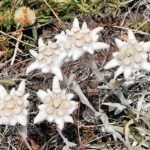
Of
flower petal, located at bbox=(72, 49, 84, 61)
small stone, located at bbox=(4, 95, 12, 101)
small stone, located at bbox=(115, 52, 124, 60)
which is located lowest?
small stone, located at bbox=(4, 95, 12, 101)

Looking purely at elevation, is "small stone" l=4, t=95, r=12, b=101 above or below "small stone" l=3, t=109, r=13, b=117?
above

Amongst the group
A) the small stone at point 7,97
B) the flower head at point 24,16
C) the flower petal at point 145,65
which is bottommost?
the small stone at point 7,97

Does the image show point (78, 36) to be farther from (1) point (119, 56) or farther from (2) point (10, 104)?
(2) point (10, 104)

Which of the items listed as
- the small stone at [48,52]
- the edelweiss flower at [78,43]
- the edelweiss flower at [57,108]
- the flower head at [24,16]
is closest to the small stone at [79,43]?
the edelweiss flower at [78,43]

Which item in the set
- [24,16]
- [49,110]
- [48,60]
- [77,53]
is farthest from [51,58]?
[24,16]

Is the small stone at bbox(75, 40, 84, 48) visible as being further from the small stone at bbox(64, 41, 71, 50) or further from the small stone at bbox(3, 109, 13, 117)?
the small stone at bbox(3, 109, 13, 117)

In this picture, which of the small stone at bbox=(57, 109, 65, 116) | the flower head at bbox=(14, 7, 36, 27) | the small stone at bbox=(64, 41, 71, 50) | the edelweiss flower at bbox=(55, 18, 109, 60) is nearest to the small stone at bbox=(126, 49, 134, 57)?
the edelweiss flower at bbox=(55, 18, 109, 60)

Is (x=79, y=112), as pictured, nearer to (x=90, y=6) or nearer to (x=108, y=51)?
(x=108, y=51)

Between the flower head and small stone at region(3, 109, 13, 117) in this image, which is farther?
the flower head

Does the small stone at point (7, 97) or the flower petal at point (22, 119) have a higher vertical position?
the small stone at point (7, 97)

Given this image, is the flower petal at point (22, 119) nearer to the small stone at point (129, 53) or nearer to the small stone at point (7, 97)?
the small stone at point (7, 97)
